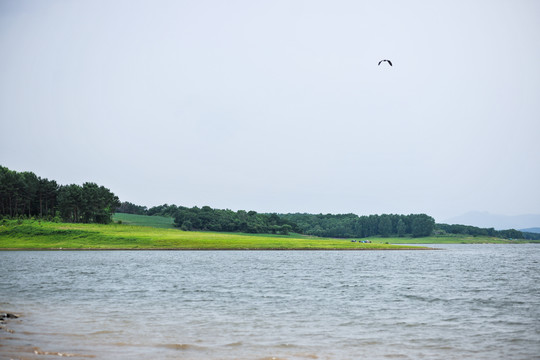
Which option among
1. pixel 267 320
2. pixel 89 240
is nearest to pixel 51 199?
pixel 89 240

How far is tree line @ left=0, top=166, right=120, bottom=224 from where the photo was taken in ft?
549

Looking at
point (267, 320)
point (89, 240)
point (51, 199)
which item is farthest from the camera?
point (51, 199)

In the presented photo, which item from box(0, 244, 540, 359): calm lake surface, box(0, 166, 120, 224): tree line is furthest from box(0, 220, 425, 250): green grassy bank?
box(0, 244, 540, 359): calm lake surface

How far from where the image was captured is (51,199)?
7426 inches

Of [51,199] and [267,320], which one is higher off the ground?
[51,199]

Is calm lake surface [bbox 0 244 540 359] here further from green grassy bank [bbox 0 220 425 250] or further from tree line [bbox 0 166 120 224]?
tree line [bbox 0 166 120 224]

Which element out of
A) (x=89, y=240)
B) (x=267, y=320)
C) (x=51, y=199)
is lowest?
(x=267, y=320)

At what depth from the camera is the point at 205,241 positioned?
146125 mm

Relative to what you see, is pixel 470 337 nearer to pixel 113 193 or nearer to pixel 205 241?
pixel 205 241

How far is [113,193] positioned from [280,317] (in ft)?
595

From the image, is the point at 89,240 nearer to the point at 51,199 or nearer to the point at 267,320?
the point at 51,199

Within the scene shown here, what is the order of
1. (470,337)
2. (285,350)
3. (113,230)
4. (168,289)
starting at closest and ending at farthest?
1. (285,350)
2. (470,337)
3. (168,289)
4. (113,230)

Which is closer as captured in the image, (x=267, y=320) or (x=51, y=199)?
(x=267, y=320)

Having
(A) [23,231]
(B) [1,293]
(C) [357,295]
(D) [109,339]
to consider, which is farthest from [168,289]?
(A) [23,231]
